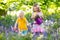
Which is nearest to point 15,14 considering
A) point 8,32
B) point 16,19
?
point 16,19

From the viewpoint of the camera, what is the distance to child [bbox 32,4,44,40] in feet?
4.01

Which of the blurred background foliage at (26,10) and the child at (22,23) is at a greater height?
the blurred background foliage at (26,10)

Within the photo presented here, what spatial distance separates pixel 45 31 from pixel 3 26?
0.31 meters

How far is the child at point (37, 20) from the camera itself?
122 cm

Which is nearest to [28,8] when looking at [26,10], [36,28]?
[26,10]

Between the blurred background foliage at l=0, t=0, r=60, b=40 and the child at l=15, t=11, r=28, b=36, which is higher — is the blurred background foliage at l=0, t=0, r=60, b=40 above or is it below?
above

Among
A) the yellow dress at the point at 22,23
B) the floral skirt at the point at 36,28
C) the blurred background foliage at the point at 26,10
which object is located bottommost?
the floral skirt at the point at 36,28

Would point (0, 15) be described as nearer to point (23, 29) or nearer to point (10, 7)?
point (10, 7)

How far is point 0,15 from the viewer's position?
125 cm

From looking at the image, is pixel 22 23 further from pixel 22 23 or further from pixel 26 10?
pixel 26 10

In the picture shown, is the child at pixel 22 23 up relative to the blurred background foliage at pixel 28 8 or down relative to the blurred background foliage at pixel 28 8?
down

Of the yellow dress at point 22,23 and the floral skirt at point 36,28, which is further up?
the yellow dress at point 22,23

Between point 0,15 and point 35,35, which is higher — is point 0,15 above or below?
above

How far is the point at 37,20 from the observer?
48.9 inches
